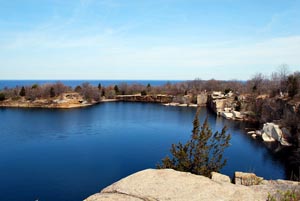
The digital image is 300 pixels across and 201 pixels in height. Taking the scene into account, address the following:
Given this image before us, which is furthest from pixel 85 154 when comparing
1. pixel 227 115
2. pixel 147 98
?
pixel 147 98

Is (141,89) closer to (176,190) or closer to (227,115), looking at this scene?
(227,115)

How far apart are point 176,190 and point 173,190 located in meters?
0.10

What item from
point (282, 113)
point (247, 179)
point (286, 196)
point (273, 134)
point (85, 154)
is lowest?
point (85, 154)

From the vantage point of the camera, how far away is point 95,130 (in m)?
39.3

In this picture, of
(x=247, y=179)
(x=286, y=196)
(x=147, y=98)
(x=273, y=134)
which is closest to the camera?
(x=286, y=196)

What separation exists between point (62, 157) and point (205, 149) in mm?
18248

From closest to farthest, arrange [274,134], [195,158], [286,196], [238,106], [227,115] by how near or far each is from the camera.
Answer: [286,196] → [195,158] → [274,134] → [227,115] → [238,106]

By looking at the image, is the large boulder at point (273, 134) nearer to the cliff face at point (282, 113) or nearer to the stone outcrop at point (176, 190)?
the cliff face at point (282, 113)

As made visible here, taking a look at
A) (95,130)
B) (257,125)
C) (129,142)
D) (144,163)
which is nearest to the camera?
(144,163)

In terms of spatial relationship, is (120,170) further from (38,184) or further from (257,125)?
(257,125)

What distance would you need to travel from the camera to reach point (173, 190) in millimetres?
8125

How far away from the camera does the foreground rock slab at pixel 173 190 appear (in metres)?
7.70

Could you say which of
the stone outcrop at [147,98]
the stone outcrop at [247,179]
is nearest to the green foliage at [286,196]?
the stone outcrop at [247,179]

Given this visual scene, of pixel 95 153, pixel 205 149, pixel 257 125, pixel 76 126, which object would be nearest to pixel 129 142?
pixel 95 153
